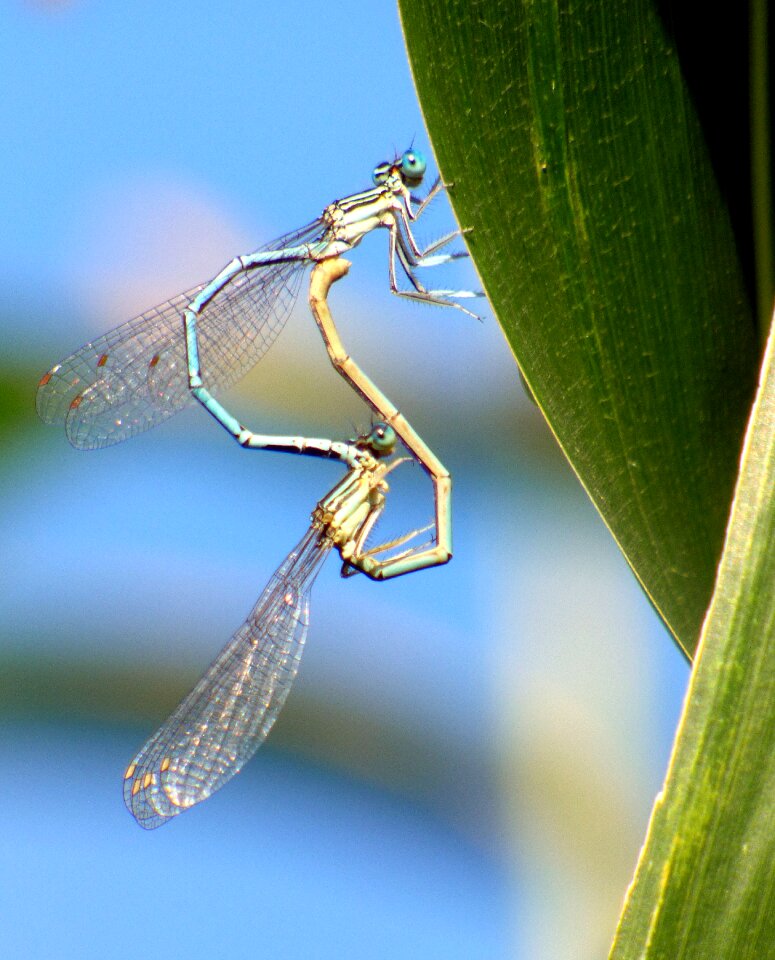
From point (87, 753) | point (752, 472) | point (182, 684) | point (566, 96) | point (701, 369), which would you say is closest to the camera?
point (752, 472)

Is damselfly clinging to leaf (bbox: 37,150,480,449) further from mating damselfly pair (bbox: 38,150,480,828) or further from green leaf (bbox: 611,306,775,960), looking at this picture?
green leaf (bbox: 611,306,775,960)

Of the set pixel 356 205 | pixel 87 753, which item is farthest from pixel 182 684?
pixel 356 205

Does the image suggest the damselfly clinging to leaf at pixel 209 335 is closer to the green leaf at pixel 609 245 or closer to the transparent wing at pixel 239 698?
the transparent wing at pixel 239 698

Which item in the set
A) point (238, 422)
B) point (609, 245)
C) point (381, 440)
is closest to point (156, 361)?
point (238, 422)

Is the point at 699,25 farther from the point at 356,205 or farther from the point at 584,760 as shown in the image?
the point at 584,760

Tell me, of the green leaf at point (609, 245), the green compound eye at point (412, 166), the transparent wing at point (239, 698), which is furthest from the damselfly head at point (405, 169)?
the green leaf at point (609, 245)

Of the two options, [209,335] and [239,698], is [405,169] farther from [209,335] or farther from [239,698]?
[239,698]
